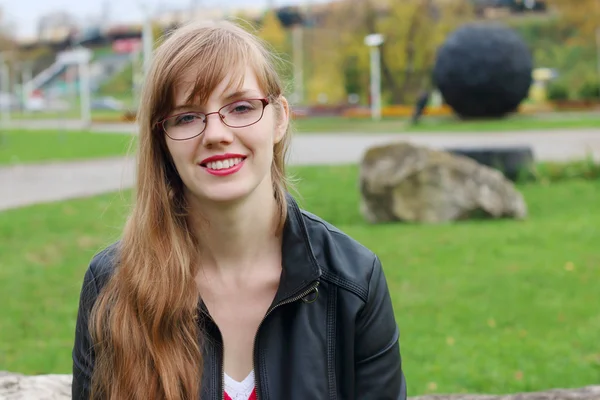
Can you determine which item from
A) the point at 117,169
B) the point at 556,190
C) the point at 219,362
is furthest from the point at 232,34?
the point at 117,169

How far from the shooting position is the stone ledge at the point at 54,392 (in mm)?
2533

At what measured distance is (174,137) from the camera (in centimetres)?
201

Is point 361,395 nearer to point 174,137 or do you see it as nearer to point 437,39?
point 174,137

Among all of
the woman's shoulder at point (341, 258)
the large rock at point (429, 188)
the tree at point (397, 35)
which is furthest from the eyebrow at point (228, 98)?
the tree at point (397, 35)

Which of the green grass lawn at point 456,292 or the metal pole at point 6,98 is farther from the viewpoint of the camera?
the metal pole at point 6,98

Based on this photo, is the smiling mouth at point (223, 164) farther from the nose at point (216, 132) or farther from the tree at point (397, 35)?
the tree at point (397, 35)

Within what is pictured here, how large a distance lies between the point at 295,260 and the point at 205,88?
1.51 ft

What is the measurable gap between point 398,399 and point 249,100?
807 millimetres

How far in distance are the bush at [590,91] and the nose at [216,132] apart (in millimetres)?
30405

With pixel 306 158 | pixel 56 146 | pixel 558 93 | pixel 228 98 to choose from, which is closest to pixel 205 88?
pixel 228 98

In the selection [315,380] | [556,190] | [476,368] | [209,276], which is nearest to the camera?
[315,380]

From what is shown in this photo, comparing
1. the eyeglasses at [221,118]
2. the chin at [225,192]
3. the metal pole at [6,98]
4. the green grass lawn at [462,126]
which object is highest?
the eyeglasses at [221,118]

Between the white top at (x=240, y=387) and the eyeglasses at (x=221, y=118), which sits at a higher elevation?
the eyeglasses at (x=221, y=118)

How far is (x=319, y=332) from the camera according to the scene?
2.02 m
